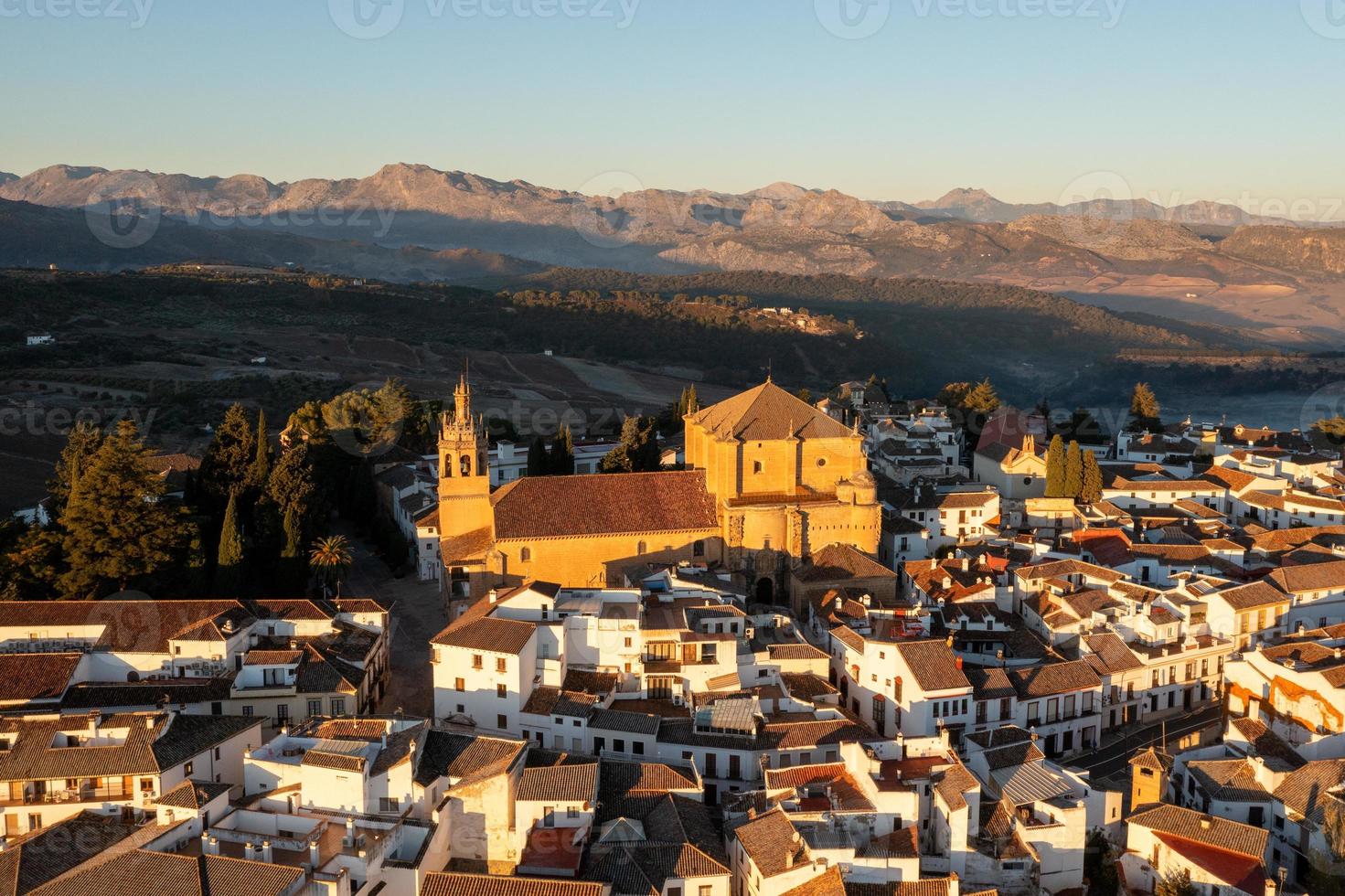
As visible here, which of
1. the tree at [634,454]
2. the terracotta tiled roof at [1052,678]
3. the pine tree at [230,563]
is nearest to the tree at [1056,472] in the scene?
the tree at [634,454]

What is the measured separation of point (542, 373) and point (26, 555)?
63.7 m

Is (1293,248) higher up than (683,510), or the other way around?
(1293,248)

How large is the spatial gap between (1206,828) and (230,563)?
2468cm

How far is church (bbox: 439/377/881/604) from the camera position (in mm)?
32375

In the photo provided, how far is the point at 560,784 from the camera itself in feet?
69.8

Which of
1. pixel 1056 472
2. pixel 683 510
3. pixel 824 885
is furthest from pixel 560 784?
pixel 1056 472

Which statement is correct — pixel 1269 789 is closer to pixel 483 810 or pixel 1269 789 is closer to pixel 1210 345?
pixel 483 810

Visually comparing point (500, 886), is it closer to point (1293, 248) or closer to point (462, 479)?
point (462, 479)

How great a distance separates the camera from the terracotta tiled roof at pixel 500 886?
18.5m

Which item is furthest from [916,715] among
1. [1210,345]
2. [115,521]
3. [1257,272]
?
[1257,272]

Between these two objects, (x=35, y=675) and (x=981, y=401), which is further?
(x=981, y=401)

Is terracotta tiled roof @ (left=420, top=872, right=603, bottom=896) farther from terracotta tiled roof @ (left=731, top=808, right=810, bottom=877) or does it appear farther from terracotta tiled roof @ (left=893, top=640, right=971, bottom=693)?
terracotta tiled roof @ (left=893, top=640, right=971, bottom=693)

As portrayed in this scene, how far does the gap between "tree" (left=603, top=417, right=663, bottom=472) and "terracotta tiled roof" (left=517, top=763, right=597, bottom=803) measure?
24013 millimetres

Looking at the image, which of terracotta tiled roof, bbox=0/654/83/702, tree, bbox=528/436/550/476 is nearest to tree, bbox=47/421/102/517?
terracotta tiled roof, bbox=0/654/83/702
